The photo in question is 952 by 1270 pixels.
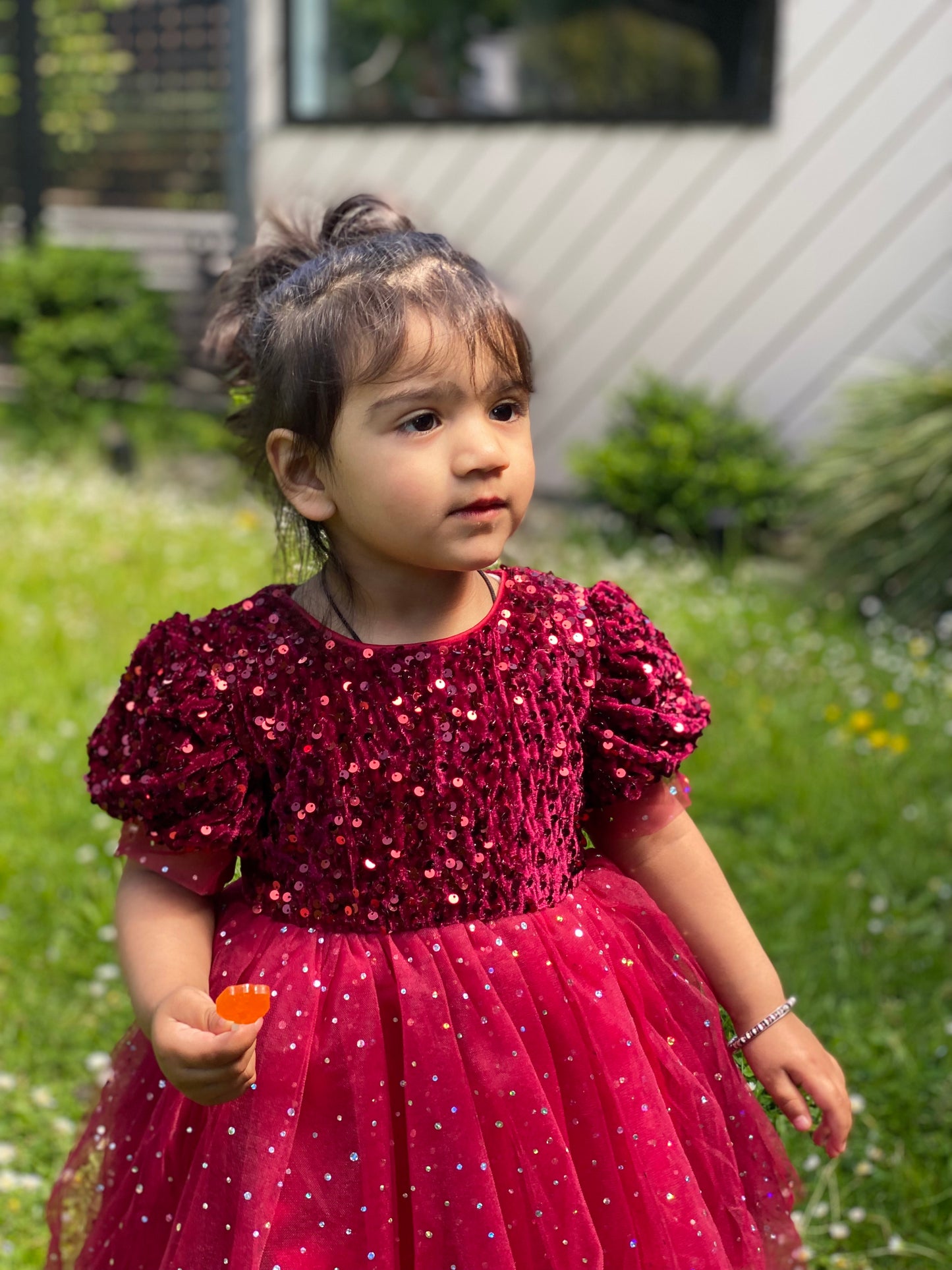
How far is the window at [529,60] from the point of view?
20.1 feet

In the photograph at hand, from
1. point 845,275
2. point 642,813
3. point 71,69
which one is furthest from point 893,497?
point 71,69

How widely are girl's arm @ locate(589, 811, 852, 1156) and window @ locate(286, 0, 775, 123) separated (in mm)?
5042

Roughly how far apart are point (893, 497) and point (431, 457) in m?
3.61

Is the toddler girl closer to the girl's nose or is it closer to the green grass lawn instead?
the girl's nose

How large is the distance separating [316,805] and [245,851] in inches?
4.3

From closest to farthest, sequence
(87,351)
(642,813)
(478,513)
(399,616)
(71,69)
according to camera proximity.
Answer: (478,513) → (399,616) → (642,813) → (87,351) → (71,69)

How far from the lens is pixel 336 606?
4.78 ft

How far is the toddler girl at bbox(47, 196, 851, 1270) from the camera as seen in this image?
132cm

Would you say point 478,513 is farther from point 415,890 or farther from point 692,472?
point 692,472

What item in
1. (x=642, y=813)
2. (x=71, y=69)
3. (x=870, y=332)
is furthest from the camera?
(x=71, y=69)

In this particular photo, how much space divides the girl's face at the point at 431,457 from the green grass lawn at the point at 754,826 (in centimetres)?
123

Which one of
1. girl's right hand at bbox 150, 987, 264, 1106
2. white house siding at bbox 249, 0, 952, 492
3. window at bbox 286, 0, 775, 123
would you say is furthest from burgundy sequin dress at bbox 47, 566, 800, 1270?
window at bbox 286, 0, 775, 123

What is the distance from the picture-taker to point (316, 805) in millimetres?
1378

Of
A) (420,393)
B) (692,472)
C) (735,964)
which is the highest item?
(420,393)
